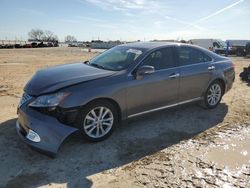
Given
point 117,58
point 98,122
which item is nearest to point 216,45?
point 117,58

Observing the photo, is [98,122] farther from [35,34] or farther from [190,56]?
[35,34]

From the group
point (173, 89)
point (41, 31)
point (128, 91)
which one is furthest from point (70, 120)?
point (41, 31)

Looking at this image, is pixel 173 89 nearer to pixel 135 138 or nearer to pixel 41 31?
pixel 135 138

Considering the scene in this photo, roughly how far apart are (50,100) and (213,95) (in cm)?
402

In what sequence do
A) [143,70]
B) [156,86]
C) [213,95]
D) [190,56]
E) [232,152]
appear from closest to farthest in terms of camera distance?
[232,152] < [143,70] < [156,86] < [190,56] < [213,95]

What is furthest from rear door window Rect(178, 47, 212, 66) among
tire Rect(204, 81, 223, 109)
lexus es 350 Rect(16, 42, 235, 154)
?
tire Rect(204, 81, 223, 109)

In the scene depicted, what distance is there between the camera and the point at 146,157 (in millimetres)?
4273

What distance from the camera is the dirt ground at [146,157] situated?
3633mm

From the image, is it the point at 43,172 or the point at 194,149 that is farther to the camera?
the point at 194,149

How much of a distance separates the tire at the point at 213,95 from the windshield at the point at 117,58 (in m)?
2.14

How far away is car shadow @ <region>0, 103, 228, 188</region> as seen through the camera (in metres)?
3.68

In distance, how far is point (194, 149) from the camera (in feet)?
15.0

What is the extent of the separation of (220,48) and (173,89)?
29.2 metres

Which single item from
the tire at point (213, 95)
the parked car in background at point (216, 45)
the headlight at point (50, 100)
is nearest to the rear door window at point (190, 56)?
the tire at point (213, 95)
